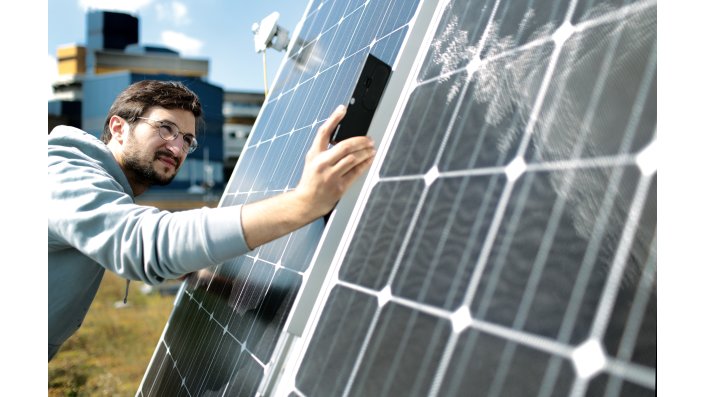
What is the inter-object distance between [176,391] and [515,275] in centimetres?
228

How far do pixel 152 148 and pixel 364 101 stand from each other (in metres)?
1.46

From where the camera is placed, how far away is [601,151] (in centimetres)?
82

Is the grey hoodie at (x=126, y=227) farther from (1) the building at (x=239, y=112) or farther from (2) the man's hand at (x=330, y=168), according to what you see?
(1) the building at (x=239, y=112)

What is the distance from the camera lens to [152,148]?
8.27ft

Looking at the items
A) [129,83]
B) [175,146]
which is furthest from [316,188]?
[129,83]

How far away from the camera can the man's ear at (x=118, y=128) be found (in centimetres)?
262

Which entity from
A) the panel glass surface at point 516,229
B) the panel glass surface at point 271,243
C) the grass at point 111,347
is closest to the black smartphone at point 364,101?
the panel glass surface at point 516,229

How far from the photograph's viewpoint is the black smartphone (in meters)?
1.42

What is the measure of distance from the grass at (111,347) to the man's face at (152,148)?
17.5 ft

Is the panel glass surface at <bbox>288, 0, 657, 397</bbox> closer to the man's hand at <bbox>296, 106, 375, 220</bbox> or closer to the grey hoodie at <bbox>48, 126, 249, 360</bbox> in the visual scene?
the man's hand at <bbox>296, 106, 375, 220</bbox>

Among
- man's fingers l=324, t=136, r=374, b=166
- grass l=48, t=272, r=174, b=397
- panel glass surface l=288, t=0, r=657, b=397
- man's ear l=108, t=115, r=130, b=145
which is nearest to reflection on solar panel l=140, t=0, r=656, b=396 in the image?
panel glass surface l=288, t=0, r=657, b=397

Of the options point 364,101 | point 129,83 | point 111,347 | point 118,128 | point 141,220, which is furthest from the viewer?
point 129,83

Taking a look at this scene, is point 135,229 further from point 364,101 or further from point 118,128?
point 118,128

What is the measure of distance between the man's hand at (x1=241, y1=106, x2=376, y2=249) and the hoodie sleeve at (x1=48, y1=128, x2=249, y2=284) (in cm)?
6
